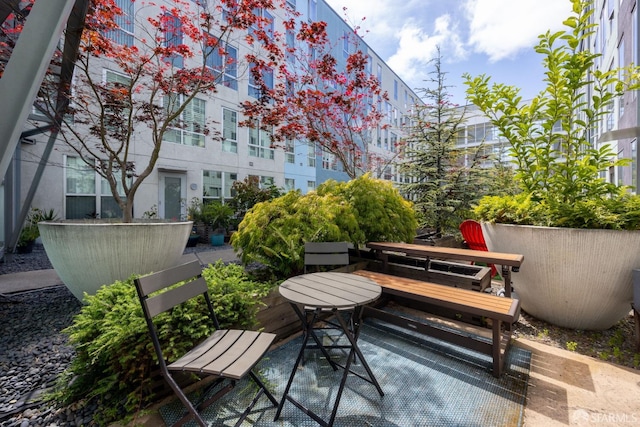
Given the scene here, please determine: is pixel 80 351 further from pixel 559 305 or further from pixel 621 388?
pixel 559 305

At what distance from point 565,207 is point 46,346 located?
17.3 ft

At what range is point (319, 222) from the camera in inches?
138

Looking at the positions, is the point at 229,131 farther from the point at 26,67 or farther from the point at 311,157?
the point at 26,67

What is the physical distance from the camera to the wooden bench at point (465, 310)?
2209 mm

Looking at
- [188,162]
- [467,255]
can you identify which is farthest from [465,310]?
[188,162]

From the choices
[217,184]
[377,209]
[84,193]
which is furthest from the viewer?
[217,184]

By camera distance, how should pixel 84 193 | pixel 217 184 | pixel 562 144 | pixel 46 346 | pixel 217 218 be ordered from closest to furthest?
1. pixel 46 346
2. pixel 562 144
3. pixel 84 193
4. pixel 217 218
5. pixel 217 184

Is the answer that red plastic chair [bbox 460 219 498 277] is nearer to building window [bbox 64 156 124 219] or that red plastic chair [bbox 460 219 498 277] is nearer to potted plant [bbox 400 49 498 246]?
potted plant [bbox 400 49 498 246]

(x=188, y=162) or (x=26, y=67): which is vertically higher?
(x=188, y=162)

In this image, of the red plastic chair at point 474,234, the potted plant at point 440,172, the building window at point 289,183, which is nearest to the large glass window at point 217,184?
the building window at point 289,183

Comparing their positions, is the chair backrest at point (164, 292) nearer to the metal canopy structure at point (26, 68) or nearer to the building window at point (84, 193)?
the metal canopy structure at point (26, 68)

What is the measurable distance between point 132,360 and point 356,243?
2678mm

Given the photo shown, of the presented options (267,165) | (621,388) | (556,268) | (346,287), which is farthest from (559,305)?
(267,165)

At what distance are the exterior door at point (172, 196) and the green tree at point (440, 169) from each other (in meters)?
8.14
